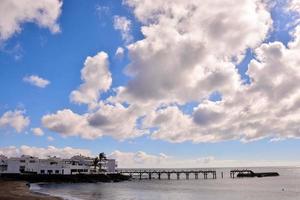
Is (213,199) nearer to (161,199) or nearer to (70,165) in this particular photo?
(161,199)

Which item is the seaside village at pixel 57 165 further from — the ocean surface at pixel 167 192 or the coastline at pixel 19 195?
the coastline at pixel 19 195

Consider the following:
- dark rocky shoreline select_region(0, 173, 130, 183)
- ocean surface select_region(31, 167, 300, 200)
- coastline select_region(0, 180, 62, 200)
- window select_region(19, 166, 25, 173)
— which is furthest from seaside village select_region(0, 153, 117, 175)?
coastline select_region(0, 180, 62, 200)

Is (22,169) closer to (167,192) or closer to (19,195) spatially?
(167,192)

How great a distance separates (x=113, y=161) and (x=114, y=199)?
314 feet

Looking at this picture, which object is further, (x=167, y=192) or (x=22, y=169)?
(x=22, y=169)

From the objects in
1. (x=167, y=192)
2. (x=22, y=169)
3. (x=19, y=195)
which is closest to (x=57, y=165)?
(x=22, y=169)

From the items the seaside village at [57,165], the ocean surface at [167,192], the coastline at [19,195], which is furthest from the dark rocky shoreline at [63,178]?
the coastline at [19,195]

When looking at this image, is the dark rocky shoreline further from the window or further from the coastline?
the coastline

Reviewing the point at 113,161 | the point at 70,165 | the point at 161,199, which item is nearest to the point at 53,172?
the point at 70,165

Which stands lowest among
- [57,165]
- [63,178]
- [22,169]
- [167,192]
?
[167,192]

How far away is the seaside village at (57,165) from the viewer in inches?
5413

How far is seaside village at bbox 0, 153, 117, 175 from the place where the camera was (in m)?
138

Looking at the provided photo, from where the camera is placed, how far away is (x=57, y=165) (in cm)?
14300

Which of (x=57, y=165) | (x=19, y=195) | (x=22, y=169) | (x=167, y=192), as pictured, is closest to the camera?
(x=19, y=195)
